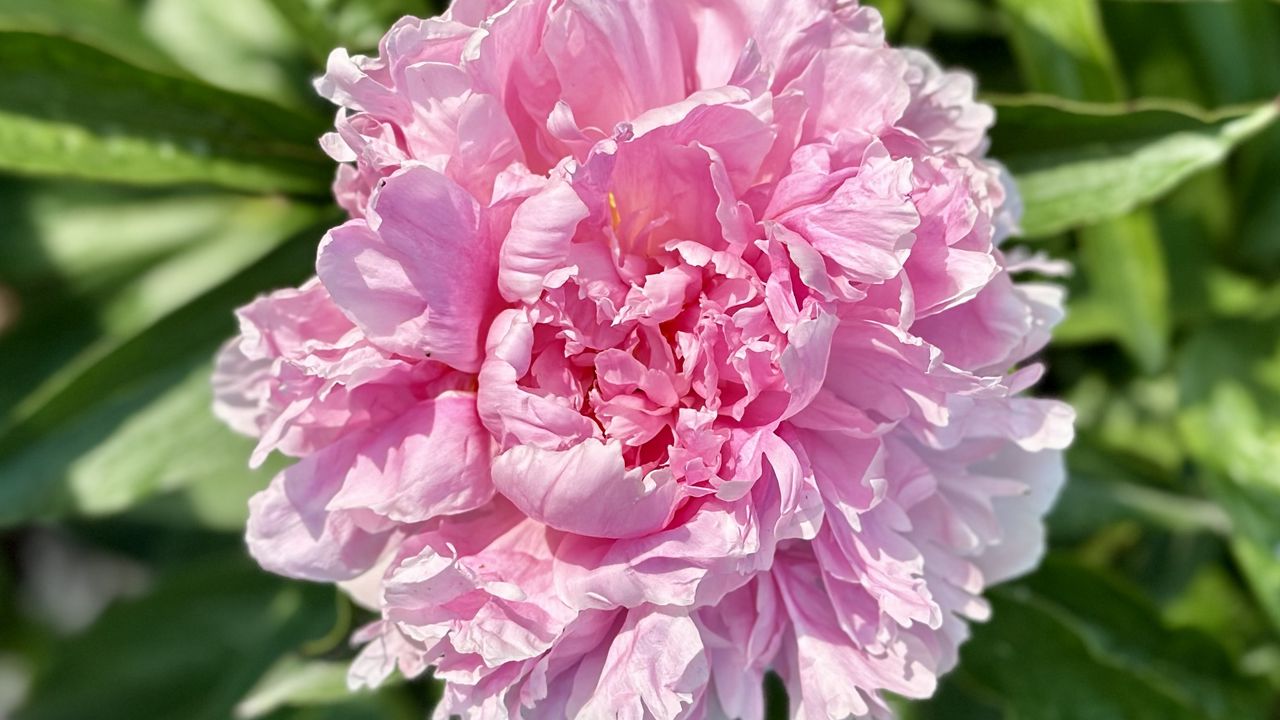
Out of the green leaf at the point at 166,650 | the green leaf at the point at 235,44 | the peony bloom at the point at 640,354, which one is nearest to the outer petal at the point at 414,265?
the peony bloom at the point at 640,354

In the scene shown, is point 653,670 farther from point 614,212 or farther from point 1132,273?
point 1132,273

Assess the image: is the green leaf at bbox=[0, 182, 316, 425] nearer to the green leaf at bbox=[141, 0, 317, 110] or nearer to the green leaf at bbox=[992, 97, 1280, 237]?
the green leaf at bbox=[141, 0, 317, 110]

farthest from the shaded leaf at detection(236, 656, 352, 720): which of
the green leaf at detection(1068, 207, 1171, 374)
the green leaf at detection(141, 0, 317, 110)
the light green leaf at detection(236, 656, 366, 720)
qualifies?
the green leaf at detection(1068, 207, 1171, 374)

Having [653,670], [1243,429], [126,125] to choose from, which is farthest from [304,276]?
[1243,429]

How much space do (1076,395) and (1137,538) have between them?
0.19 m

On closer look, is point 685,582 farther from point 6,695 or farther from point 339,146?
point 6,695

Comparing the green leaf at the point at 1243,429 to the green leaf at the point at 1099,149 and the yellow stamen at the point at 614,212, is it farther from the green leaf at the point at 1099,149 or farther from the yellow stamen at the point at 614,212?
the yellow stamen at the point at 614,212

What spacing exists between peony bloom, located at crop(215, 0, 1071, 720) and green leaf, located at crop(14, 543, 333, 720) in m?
0.59

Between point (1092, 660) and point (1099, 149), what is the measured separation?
16.3 inches

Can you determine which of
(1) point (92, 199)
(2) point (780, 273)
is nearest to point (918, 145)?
(2) point (780, 273)

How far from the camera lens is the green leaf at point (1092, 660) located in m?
0.88

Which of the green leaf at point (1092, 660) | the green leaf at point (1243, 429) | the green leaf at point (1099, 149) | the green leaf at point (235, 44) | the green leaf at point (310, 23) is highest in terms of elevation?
the green leaf at point (310, 23)

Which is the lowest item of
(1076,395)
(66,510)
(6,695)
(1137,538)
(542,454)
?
(6,695)

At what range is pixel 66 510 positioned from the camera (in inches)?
32.0
